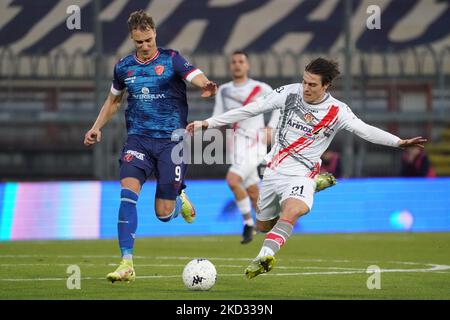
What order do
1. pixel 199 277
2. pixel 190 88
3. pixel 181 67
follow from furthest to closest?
1. pixel 190 88
2. pixel 181 67
3. pixel 199 277

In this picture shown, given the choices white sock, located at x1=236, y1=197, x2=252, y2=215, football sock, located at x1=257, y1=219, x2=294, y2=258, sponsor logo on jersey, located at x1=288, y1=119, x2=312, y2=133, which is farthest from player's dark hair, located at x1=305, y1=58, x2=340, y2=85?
white sock, located at x1=236, y1=197, x2=252, y2=215

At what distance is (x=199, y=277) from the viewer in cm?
841

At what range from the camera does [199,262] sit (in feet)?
27.9

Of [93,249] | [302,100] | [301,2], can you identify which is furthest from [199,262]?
[301,2]

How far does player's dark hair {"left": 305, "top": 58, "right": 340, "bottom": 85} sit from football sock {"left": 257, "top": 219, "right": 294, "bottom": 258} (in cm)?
125

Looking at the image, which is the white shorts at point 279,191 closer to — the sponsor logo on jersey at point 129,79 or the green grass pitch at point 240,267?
the green grass pitch at point 240,267

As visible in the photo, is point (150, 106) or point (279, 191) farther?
point (150, 106)

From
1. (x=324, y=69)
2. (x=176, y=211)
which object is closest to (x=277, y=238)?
(x=324, y=69)

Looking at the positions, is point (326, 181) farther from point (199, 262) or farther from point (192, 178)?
point (192, 178)

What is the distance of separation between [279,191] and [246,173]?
5.63m

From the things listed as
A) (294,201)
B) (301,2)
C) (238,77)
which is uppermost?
(301,2)

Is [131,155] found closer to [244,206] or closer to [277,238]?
[277,238]
